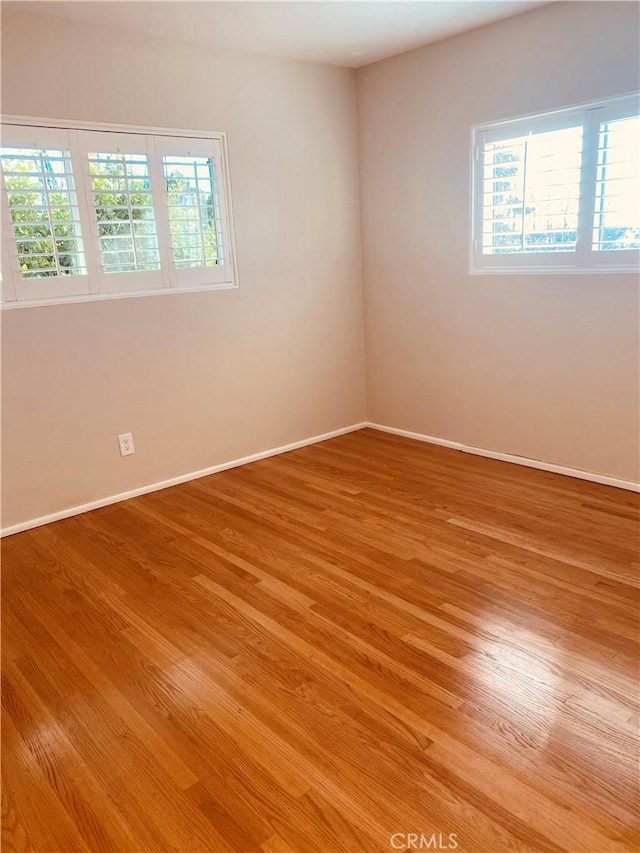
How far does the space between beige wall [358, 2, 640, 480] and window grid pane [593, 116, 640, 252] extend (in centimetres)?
17

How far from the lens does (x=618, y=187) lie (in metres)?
3.10

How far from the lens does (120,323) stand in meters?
3.45

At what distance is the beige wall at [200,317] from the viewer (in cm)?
314

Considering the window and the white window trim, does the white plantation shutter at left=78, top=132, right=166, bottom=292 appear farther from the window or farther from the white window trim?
the window

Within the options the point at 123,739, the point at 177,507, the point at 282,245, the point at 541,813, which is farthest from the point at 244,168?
the point at 541,813

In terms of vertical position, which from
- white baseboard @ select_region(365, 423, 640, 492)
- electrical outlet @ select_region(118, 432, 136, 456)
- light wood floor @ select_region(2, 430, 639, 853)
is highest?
electrical outlet @ select_region(118, 432, 136, 456)

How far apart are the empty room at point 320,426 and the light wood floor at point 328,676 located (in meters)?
0.01

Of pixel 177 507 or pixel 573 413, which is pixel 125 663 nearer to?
pixel 177 507

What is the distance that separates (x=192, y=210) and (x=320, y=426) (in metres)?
1.74

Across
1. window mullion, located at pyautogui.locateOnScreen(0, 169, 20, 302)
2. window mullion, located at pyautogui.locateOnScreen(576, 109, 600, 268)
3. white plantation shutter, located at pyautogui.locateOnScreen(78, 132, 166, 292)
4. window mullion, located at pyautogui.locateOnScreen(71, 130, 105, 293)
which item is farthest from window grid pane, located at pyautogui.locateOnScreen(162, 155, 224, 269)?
window mullion, located at pyautogui.locateOnScreen(576, 109, 600, 268)

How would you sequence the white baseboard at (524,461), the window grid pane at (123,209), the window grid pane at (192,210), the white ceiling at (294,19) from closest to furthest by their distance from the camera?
the white ceiling at (294,19)
the window grid pane at (123,209)
the white baseboard at (524,461)
the window grid pane at (192,210)

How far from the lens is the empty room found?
1.70m

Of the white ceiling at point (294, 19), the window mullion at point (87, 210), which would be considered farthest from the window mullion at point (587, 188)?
the window mullion at point (87, 210)

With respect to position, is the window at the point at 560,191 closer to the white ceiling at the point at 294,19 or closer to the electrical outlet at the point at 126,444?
the white ceiling at the point at 294,19
